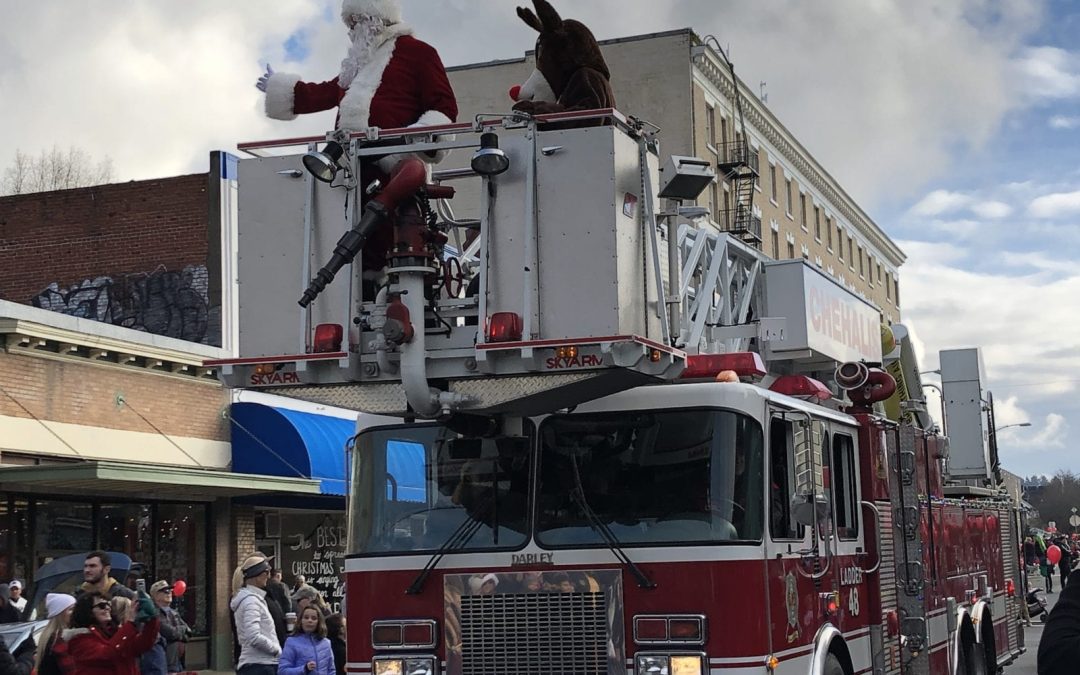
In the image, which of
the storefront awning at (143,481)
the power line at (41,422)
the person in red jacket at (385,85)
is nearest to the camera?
the person in red jacket at (385,85)

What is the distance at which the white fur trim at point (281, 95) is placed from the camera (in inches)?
321

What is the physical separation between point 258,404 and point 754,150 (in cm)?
2418

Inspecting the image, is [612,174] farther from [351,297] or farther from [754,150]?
[754,150]

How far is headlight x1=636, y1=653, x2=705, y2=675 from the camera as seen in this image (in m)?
6.94

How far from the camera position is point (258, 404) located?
2239 cm

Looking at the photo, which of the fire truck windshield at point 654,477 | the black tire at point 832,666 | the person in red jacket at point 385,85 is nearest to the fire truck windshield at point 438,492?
the fire truck windshield at point 654,477

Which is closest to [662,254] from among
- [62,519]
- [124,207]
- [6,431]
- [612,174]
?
[612,174]

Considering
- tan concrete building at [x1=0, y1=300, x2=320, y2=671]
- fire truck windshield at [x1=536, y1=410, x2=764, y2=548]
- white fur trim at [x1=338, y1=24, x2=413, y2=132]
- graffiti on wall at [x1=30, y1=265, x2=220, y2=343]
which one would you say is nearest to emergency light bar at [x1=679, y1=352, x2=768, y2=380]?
fire truck windshield at [x1=536, y1=410, x2=764, y2=548]

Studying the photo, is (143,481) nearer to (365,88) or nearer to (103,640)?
(103,640)

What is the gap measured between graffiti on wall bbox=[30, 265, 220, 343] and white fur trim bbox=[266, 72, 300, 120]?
50.4 feet

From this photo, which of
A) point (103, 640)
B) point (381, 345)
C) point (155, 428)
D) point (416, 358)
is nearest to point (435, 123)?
point (381, 345)

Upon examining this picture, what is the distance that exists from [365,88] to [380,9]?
1.48ft

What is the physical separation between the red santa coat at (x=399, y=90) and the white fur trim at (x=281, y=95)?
53 cm

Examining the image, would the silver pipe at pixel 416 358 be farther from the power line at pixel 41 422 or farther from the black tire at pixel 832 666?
the power line at pixel 41 422
